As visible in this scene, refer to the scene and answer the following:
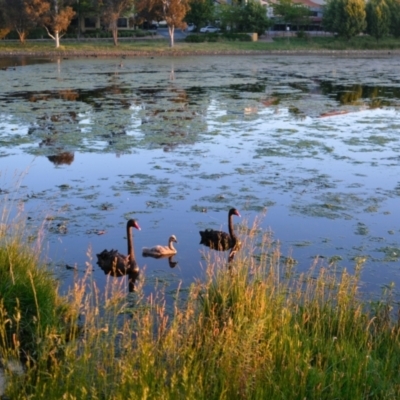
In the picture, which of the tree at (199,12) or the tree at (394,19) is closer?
the tree at (394,19)

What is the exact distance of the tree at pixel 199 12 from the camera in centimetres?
6119

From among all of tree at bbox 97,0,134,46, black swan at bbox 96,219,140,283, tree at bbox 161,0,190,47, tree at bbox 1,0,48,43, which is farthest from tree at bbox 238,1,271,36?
black swan at bbox 96,219,140,283

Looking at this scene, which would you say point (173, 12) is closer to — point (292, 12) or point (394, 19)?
point (292, 12)

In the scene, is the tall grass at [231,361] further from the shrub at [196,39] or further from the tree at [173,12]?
the shrub at [196,39]

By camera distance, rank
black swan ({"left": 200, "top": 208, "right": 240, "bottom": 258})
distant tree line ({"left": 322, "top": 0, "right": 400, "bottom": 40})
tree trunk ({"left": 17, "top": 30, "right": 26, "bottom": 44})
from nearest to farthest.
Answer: black swan ({"left": 200, "top": 208, "right": 240, "bottom": 258}) < tree trunk ({"left": 17, "top": 30, "right": 26, "bottom": 44}) < distant tree line ({"left": 322, "top": 0, "right": 400, "bottom": 40})

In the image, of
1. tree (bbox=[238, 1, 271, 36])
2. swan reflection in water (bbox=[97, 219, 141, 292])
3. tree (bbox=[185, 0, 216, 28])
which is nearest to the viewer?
swan reflection in water (bbox=[97, 219, 141, 292])

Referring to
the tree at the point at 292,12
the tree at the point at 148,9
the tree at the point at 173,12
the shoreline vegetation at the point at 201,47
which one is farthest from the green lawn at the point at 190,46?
the tree at the point at 292,12

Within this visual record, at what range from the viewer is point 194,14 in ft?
203

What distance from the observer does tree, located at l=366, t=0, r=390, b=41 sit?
2249 inches

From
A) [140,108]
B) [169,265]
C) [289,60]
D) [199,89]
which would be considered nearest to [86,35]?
[289,60]

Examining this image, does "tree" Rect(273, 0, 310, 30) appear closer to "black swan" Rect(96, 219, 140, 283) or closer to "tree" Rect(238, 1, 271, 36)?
"tree" Rect(238, 1, 271, 36)

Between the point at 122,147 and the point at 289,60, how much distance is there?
34.2 m

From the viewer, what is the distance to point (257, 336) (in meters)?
4.32

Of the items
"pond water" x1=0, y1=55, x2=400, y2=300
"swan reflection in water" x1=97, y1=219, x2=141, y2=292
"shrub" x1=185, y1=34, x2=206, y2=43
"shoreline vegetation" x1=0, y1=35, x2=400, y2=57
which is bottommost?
"swan reflection in water" x1=97, y1=219, x2=141, y2=292
